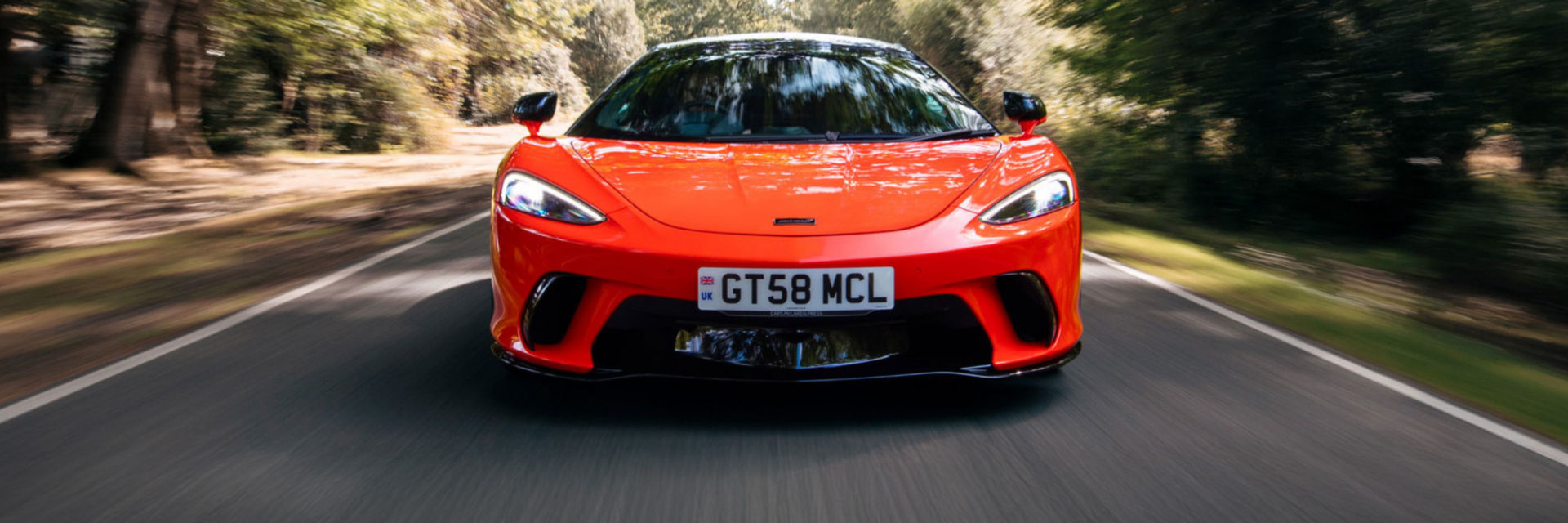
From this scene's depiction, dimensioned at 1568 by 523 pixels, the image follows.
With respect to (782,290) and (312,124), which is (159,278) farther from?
(312,124)

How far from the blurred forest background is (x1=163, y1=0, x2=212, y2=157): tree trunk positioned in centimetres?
3

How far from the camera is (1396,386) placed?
155 inches

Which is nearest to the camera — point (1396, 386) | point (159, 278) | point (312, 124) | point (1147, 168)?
point (1396, 386)

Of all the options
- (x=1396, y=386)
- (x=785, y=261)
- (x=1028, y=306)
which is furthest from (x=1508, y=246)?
(x=785, y=261)

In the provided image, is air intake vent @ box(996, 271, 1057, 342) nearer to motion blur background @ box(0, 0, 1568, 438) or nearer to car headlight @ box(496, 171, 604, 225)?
car headlight @ box(496, 171, 604, 225)

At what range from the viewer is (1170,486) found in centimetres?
279

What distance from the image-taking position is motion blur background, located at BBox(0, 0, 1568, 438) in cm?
573

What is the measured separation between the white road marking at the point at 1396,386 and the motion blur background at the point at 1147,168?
0.75 feet

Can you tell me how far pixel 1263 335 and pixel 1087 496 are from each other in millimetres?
2435

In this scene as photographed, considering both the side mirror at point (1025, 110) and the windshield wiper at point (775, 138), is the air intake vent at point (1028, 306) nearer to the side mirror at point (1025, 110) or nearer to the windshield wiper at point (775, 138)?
the windshield wiper at point (775, 138)

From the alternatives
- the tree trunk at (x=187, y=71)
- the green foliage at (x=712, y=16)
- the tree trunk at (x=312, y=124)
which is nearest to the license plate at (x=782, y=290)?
the tree trunk at (x=187, y=71)

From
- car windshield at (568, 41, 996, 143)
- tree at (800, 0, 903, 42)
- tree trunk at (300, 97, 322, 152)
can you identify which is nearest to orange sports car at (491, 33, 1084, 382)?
car windshield at (568, 41, 996, 143)

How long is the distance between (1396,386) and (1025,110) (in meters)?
1.66

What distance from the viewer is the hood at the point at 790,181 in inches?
124
